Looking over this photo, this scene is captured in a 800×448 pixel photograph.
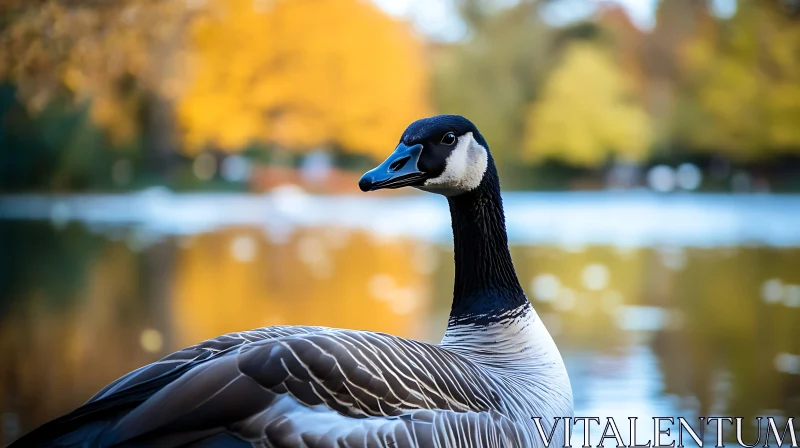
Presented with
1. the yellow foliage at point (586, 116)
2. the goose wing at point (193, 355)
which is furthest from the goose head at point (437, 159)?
the yellow foliage at point (586, 116)

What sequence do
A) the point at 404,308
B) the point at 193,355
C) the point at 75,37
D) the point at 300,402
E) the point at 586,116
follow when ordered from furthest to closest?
the point at 586,116 < the point at 404,308 < the point at 75,37 < the point at 193,355 < the point at 300,402

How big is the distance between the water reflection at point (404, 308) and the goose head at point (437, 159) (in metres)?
1.55

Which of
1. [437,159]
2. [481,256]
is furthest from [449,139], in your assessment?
[481,256]

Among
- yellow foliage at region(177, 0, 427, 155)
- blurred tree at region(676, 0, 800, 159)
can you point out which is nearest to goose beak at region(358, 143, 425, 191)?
yellow foliage at region(177, 0, 427, 155)

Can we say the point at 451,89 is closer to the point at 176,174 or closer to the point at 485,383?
the point at 176,174

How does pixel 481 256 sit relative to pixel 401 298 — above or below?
above

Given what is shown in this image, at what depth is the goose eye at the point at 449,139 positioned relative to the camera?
249 centimetres

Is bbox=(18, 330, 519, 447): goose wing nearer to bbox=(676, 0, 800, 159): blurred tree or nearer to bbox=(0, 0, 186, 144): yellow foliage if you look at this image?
bbox=(0, 0, 186, 144): yellow foliage

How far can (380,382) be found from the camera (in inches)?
80.0

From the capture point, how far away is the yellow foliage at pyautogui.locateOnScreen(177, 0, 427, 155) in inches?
770

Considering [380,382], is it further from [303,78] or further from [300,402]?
[303,78]

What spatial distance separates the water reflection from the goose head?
1551 mm

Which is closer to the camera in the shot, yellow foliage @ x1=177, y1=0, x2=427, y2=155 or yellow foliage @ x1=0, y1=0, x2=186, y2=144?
yellow foliage @ x1=0, y1=0, x2=186, y2=144

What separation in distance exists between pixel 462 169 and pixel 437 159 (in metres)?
0.10
